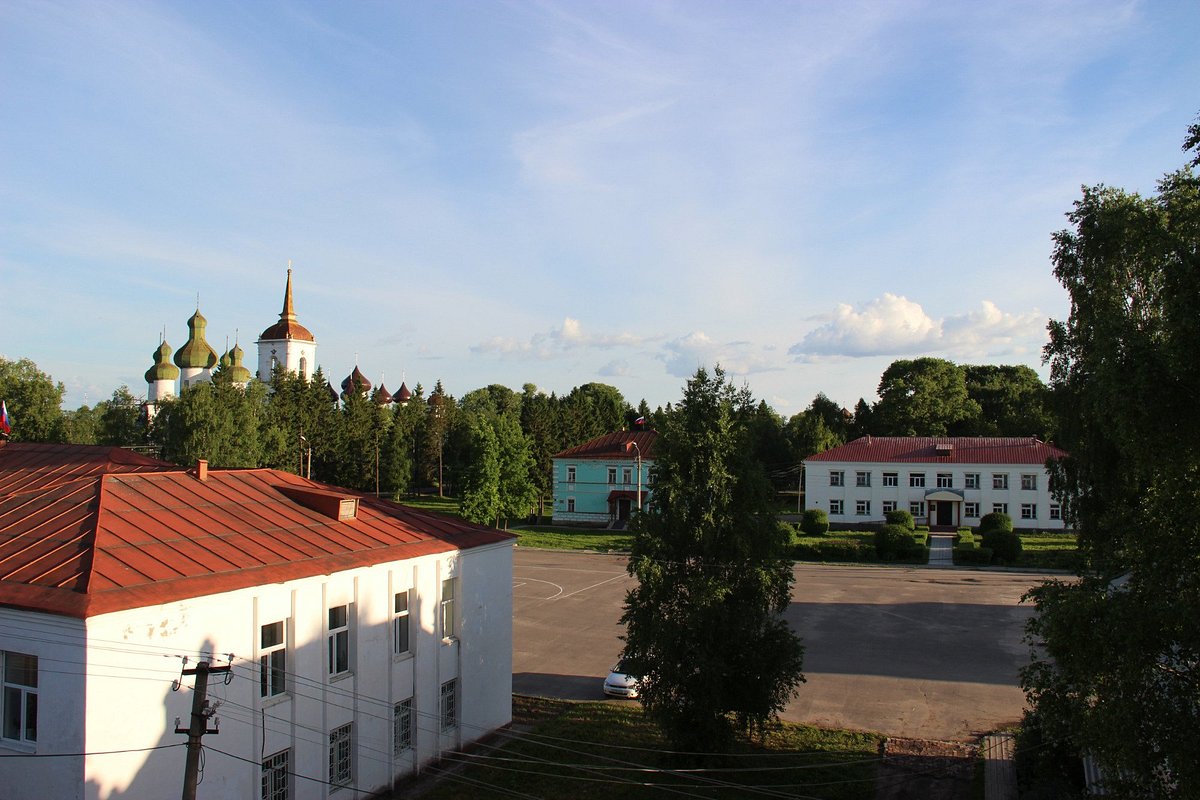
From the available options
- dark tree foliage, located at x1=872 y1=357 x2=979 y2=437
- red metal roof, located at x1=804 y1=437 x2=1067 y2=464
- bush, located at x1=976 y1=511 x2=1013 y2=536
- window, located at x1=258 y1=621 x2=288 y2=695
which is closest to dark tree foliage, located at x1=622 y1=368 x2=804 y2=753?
window, located at x1=258 y1=621 x2=288 y2=695

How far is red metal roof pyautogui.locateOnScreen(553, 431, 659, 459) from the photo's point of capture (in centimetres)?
6031

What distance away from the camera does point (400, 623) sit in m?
17.5

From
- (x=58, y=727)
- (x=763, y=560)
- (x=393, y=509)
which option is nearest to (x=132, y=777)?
(x=58, y=727)

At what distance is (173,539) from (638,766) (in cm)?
1014

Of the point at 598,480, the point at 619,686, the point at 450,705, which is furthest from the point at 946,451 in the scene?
the point at 450,705

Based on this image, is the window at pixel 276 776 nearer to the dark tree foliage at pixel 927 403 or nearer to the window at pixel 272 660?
the window at pixel 272 660

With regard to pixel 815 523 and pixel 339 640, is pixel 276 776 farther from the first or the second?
pixel 815 523

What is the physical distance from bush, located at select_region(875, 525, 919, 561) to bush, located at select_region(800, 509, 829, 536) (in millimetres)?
7020

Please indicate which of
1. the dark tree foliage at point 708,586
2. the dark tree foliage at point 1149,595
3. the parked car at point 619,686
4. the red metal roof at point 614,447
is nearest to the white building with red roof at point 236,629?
the parked car at point 619,686

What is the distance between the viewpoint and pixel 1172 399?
30.3 feet

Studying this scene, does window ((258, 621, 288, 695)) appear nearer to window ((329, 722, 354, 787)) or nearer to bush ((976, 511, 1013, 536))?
window ((329, 722, 354, 787))

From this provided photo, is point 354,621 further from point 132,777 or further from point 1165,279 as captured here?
point 1165,279

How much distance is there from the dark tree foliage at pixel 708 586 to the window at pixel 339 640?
18.4 ft

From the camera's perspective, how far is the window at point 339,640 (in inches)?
616
